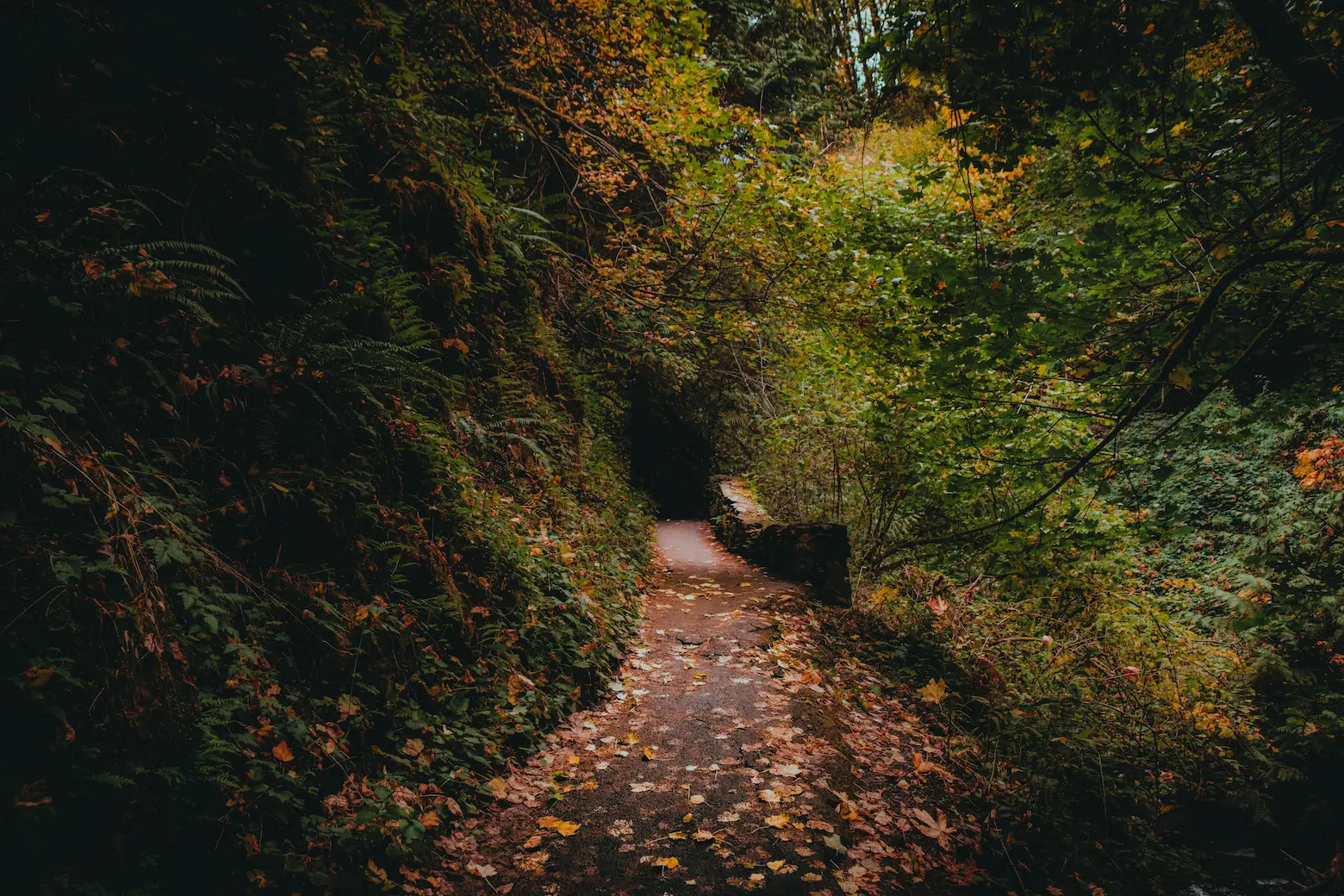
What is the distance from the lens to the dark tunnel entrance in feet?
59.8

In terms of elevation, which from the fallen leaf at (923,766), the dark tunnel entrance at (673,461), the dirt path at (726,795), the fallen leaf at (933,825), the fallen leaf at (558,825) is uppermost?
the dark tunnel entrance at (673,461)

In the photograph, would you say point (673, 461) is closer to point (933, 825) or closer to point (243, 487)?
point (933, 825)

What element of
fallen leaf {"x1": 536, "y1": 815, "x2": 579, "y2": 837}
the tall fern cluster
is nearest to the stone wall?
the tall fern cluster

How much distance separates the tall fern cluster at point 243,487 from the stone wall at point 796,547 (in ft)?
14.8

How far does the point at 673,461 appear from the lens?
62.3 feet

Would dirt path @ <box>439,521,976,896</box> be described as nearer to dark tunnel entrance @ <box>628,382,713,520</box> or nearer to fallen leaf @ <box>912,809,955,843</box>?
fallen leaf @ <box>912,809,955,843</box>

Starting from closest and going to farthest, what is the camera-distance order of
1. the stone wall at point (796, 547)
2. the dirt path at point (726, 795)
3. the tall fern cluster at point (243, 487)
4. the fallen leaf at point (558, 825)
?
the tall fern cluster at point (243, 487)
the dirt path at point (726, 795)
the fallen leaf at point (558, 825)
the stone wall at point (796, 547)

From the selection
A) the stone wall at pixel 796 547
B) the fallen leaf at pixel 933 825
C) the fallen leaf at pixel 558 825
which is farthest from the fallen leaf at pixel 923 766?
the stone wall at pixel 796 547

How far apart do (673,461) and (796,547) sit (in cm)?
950

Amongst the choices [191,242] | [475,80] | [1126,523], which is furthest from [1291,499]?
[191,242]

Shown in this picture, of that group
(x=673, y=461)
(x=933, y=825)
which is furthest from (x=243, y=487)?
(x=673, y=461)

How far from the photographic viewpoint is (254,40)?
4254mm

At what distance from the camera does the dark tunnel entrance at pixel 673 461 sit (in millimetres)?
18219

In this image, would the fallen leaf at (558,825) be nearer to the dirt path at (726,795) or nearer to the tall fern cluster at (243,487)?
the dirt path at (726,795)
